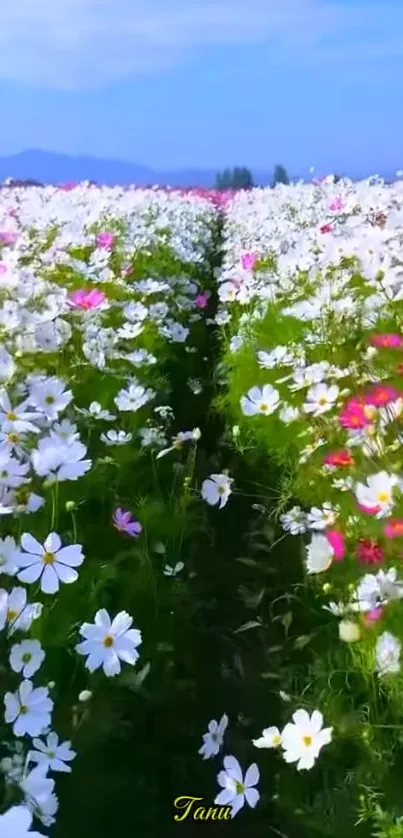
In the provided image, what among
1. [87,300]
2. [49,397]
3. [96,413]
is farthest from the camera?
[87,300]

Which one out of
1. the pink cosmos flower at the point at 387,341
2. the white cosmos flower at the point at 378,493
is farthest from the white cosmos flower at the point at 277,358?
the white cosmos flower at the point at 378,493

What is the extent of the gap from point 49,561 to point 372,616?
1.86 feet

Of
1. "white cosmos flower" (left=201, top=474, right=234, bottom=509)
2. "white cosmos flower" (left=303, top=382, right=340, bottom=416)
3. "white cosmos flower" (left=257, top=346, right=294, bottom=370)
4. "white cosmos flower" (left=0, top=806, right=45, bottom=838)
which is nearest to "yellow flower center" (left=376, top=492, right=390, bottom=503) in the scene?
"white cosmos flower" (left=201, top=474, right=234, bottom=509)

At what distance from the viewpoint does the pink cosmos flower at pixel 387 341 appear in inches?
140

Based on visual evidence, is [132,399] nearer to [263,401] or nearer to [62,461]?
[263,401]

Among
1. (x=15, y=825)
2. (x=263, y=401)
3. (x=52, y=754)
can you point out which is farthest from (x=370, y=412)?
(x=15, y=825)

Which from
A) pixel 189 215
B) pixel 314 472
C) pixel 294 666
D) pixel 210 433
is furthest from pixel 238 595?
pixel 189 215

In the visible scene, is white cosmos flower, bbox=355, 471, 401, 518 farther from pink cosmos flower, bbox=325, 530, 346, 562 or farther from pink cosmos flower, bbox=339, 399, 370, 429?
pink cosmos flower, bbox=339, 399, 370, 429

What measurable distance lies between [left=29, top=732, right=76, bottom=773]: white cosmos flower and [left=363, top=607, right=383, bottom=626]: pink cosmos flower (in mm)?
565

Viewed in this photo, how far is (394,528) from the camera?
2223 mm

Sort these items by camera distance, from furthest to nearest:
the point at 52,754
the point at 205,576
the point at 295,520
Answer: the point at 205,576 → the point at 295,520 → the point at 52,754

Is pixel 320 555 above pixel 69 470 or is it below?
below

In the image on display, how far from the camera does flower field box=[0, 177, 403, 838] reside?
1.90m

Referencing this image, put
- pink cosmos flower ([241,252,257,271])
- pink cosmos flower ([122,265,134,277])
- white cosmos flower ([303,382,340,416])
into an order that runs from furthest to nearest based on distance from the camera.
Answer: pink cosmos flower ([241,252,257,271])
pink cosmos flower ([122,265,134,277])
white cosmos flower ([303,382,340,416])
